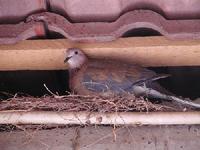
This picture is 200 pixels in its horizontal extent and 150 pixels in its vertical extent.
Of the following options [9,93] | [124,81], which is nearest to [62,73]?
[9,93]

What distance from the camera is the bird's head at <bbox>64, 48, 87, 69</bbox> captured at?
349 cm

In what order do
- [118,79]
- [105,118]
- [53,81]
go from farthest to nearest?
1. [53,81]
2. [118,79]
3. [105,118]

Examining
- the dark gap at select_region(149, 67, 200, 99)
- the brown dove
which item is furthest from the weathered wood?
the dark gap at select_region(149, 67, 200, 99)

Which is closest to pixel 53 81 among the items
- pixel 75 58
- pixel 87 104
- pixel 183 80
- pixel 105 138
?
pixel 75 58

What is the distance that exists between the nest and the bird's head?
30 centimetres

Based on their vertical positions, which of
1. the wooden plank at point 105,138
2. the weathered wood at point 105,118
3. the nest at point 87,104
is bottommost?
the wooden plank at point 105,138

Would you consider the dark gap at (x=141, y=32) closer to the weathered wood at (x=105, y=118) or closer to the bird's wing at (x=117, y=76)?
the bird's wing at (x=117, y=76)

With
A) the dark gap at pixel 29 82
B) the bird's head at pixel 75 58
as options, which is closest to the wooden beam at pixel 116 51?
the bird's head at pixel 75 58

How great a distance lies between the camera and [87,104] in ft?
11.4

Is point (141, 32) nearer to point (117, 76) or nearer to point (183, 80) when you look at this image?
point (117, 76)

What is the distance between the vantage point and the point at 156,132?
3.41m

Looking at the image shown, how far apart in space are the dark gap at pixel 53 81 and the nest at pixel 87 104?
685mm

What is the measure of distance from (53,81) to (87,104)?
0.87m

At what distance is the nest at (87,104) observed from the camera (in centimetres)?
339
